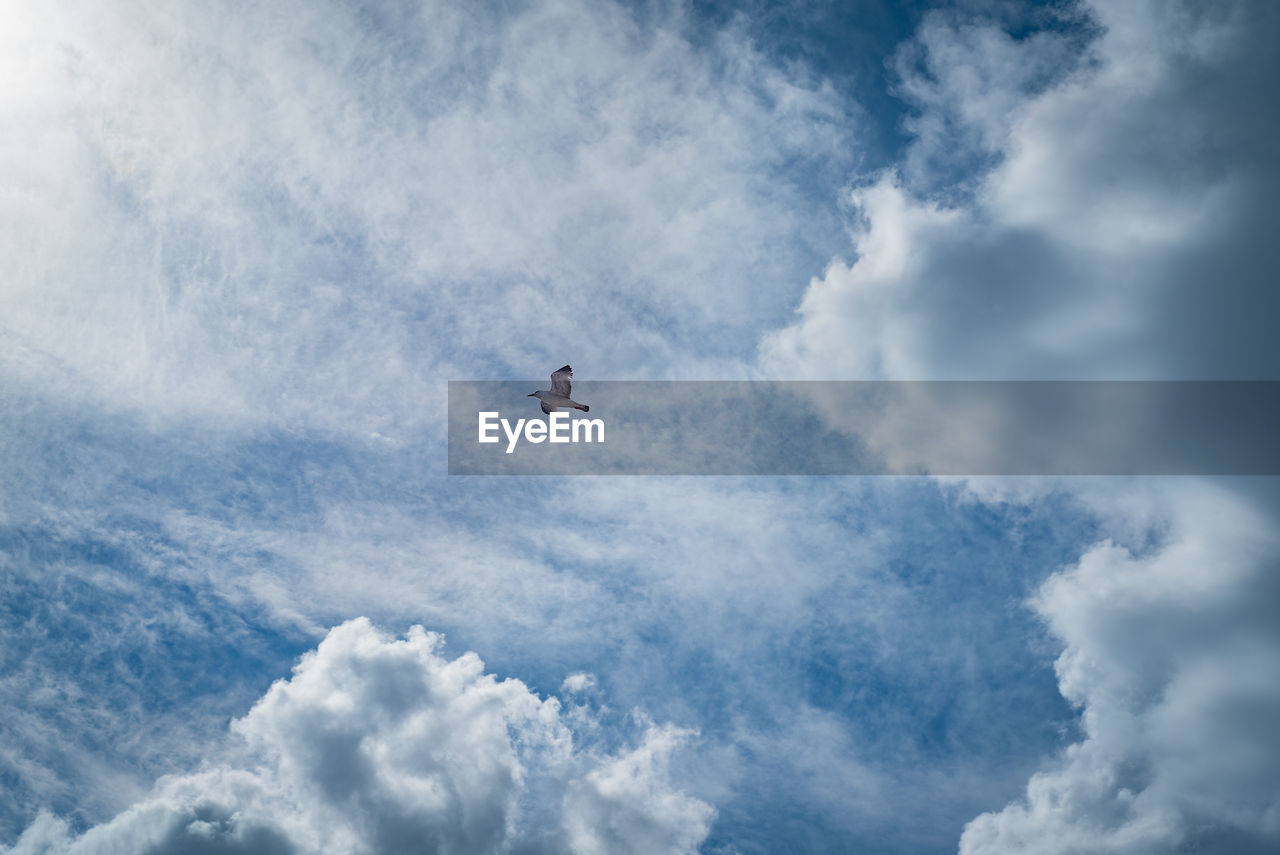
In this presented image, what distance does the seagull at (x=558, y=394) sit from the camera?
336 feet

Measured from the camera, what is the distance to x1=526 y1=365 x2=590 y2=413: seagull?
336ft

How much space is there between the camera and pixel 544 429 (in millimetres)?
105688

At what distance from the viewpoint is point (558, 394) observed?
337 feet
